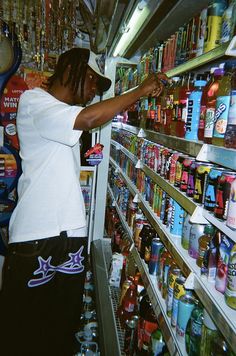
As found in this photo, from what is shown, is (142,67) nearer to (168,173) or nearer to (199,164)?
(168,173)

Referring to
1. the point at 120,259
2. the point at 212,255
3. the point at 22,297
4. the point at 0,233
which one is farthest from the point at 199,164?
the point at 0,233

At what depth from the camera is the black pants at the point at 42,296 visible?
6.64 feet

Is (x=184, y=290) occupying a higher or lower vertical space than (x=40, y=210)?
lower

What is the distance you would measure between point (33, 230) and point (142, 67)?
5.47ft

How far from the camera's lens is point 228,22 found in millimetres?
1303

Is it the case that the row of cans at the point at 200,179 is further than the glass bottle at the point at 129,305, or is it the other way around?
the glass bottle at the point at 129,305

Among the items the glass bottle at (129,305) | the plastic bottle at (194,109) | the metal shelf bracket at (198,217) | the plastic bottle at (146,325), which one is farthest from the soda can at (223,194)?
the glass bottle at (129,305)

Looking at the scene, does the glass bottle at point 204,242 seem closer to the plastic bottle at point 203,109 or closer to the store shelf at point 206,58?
the plastic bottle at point 203,109

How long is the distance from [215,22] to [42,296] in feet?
5.88

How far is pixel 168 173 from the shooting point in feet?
6.20

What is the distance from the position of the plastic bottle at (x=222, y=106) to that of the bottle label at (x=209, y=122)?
33mm

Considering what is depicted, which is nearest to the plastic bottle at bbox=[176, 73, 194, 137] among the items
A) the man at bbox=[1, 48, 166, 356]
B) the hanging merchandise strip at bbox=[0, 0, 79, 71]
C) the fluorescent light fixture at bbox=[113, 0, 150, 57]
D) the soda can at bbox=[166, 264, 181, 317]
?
the man at bbox=[1, 48, 166, 356]

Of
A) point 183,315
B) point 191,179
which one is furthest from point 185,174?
point 183,315

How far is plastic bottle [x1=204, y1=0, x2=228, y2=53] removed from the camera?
1.40 metres
